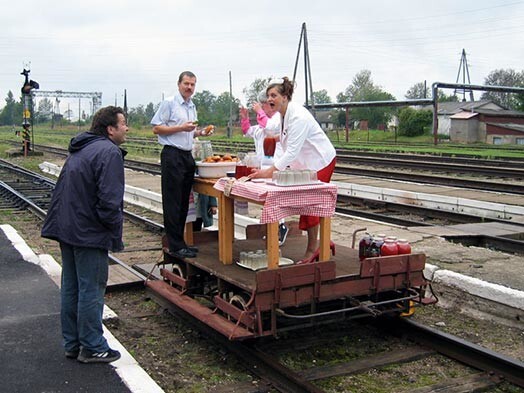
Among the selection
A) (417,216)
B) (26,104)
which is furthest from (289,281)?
(26,104)

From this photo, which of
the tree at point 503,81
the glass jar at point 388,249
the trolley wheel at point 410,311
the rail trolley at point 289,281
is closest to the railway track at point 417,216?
the trolley wheel at point 410,311

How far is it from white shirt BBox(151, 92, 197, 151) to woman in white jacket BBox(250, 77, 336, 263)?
3.11 feet

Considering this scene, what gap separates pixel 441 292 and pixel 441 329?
800mm

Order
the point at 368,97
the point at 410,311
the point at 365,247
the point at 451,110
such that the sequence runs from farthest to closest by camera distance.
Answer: the point at 368,97 → the point at 451,110 → the point at 410,311 → the point at 365,247

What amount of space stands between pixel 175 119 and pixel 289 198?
1.69m

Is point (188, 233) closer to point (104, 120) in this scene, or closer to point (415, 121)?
point (104, 120)

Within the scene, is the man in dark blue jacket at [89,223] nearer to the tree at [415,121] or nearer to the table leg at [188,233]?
the table leg at [188,233]

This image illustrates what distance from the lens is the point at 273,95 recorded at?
4992 mm

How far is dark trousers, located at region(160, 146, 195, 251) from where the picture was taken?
5.71 m

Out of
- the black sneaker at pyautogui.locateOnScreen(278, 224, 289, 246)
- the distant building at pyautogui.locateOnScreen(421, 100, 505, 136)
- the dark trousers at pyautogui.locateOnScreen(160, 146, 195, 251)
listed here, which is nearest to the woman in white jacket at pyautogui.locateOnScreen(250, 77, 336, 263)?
the dark trousers at pyautogui.locateOnScreen(160, 146, 195, 251)

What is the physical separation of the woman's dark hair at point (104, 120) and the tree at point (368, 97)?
6604cm

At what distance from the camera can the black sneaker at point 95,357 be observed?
14.8 feet

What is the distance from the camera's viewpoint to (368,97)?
89.4 metres

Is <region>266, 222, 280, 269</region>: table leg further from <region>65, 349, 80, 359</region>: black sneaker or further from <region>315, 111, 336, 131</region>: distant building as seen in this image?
<region>315, 111, 336, 131</region>: distant building
